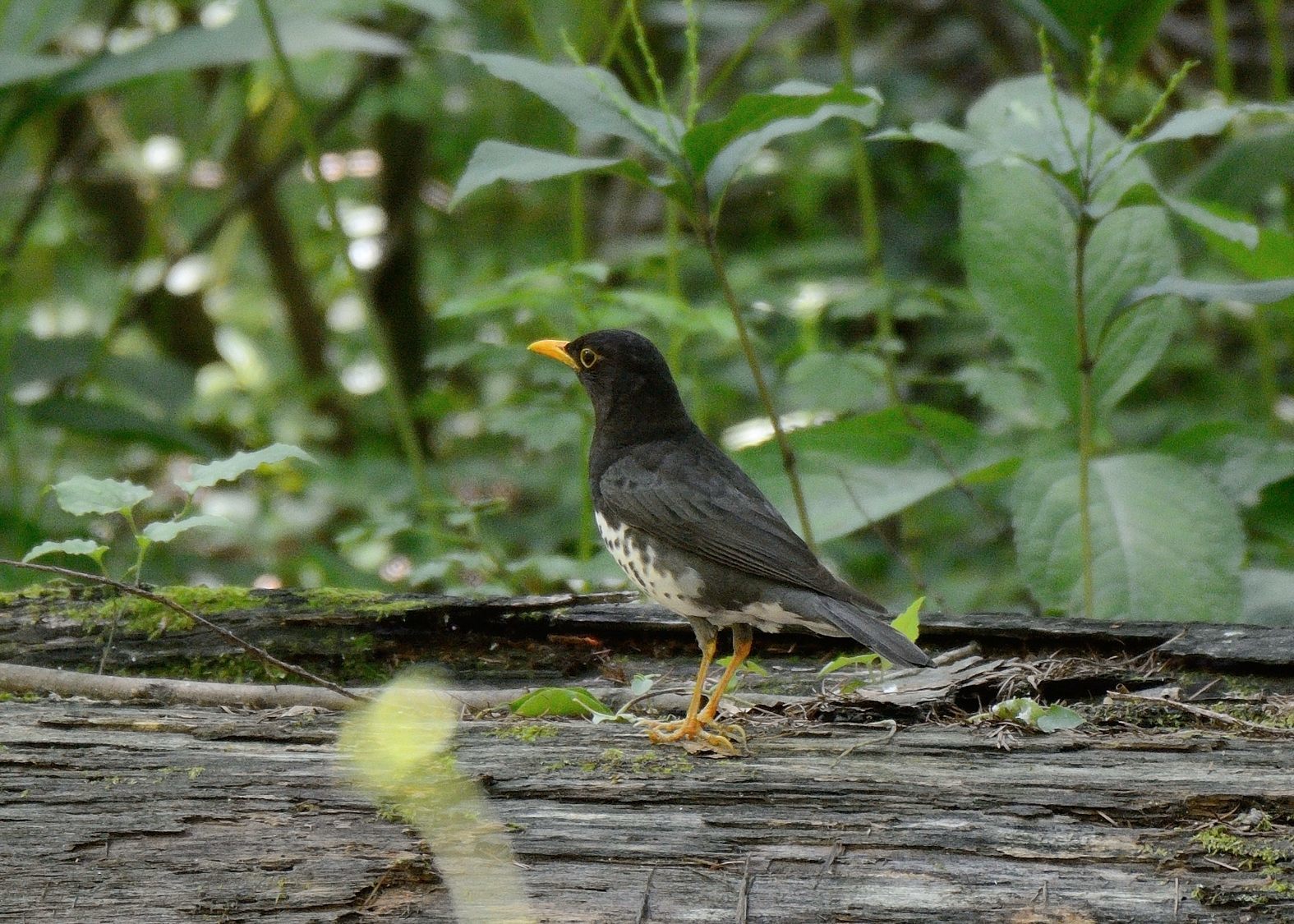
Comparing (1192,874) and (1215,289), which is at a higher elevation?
(1215,289)

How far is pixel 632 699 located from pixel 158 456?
23.6ft

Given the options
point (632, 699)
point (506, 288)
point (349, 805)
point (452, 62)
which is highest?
point (452, 62)

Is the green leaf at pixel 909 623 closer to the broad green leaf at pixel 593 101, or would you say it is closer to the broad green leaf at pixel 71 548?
the broad green leaf at pixel 593 101

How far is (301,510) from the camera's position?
355 inches

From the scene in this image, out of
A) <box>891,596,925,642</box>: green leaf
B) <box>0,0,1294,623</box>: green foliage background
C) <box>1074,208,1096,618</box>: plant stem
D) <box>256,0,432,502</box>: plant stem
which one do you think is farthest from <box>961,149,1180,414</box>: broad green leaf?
<box>256,0,432,502</box>: plant stem

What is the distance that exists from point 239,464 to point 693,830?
1448mm

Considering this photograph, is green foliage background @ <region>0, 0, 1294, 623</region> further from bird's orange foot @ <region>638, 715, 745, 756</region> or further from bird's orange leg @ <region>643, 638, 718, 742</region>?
bird's orange foot @ <region>638, 715, 745, 756</region>

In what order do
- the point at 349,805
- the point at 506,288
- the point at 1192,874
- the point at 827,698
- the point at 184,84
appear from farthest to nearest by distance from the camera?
the point at 184,84 < the point at 506,288 < the point at 827,698 < the point at 349,805 < the point at 1192,874

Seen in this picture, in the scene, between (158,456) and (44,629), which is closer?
(44,629)

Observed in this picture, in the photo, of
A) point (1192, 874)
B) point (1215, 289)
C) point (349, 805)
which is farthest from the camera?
point (1215, 289)

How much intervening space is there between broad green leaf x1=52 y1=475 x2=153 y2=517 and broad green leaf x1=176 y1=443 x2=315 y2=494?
122 mm

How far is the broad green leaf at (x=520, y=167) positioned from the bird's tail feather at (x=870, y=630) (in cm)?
136

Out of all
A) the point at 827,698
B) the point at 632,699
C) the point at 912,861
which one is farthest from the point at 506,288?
the point at 912,861

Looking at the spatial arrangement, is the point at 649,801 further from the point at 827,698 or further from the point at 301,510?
the point at 301,510
